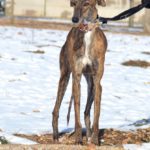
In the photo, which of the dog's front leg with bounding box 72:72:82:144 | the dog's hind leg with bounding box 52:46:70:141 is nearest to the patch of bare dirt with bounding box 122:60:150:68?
the dog's hind leg with bounding box 52:46:70:141

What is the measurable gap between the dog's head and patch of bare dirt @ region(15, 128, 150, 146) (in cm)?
166

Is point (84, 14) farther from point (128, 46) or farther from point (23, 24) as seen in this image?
Result: point (23, 24)

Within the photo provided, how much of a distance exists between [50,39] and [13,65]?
33.0ft

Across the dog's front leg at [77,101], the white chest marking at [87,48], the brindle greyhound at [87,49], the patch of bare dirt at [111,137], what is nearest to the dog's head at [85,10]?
the brindle greyhound at [87,49]

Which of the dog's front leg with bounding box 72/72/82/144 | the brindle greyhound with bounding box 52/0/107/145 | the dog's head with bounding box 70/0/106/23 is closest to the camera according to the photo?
the dog's head with bounding box 70/0/106/23

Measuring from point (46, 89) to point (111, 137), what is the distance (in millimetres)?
5406

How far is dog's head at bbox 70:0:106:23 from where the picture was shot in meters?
6.63

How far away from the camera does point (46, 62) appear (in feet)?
59.0

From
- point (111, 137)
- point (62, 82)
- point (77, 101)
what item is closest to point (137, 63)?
point (111, 137)

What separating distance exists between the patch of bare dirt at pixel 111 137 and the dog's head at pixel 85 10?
5.45 ft

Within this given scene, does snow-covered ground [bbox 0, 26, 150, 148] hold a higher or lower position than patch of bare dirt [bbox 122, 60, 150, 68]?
higher

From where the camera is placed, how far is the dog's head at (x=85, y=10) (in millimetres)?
6629

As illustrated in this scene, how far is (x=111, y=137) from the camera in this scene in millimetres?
8094

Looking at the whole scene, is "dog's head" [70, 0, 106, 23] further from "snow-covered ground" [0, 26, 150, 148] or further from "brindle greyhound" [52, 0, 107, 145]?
"snow-covered ground" [0, 26, 150, 148]
